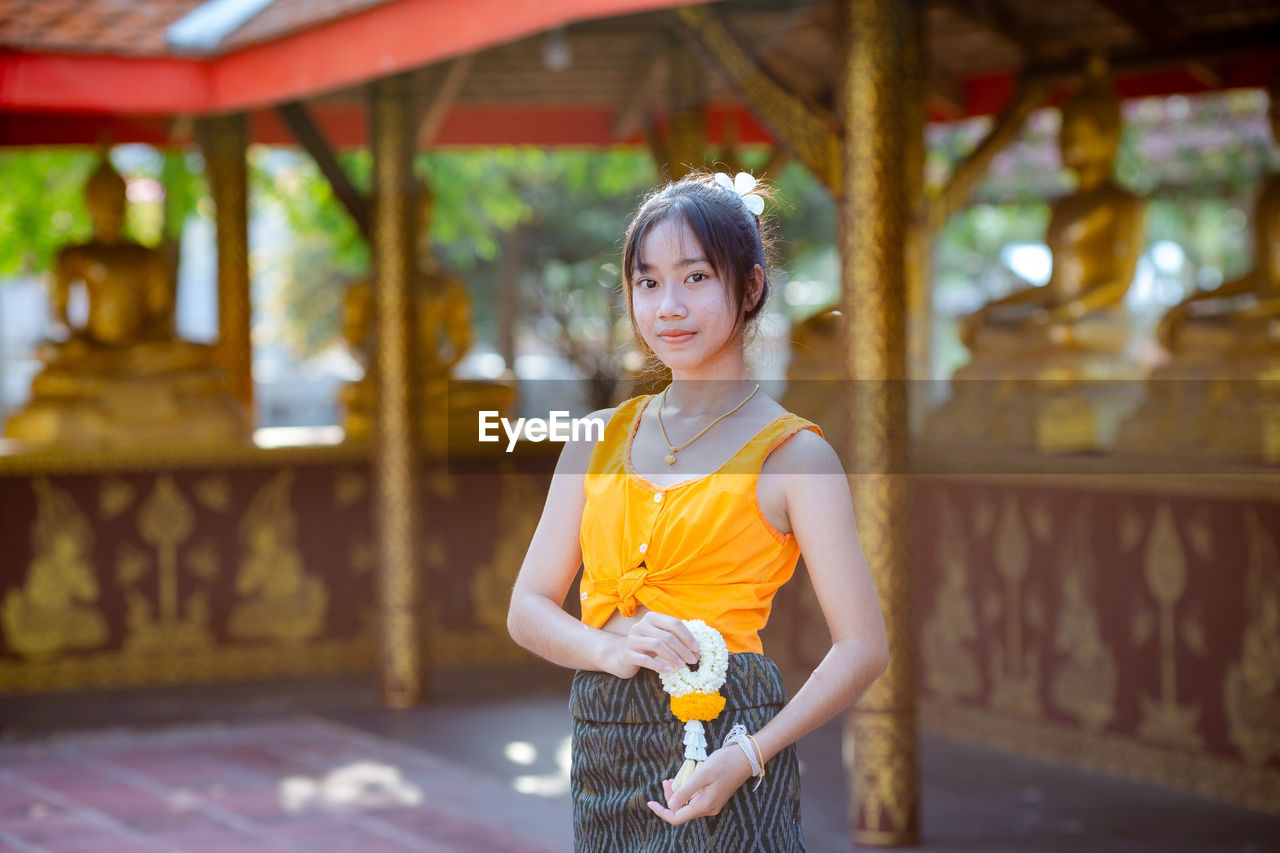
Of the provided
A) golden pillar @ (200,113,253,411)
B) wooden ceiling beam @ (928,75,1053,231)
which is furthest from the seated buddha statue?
golden pillar @ (200,113,253,411)

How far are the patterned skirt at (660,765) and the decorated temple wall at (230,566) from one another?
5114mm

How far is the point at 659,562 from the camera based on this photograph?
184 centimetres

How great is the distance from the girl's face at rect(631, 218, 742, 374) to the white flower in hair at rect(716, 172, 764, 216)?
10 centimetres

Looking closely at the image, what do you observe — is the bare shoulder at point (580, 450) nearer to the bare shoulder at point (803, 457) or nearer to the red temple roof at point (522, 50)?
the bare shoulder at point (803, 457)

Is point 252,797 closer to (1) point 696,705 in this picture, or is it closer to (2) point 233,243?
(1) point 696,705

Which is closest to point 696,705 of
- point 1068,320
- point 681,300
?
point 681,300

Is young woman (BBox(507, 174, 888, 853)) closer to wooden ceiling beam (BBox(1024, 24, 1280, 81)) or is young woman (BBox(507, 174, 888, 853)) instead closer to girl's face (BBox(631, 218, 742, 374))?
girl's face (BBox(631, 218, 742, 374))

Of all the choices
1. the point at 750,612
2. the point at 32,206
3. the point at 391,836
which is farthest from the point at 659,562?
the point at 32,206

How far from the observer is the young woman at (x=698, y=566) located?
180 cm

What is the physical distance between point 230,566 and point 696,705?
5996mm

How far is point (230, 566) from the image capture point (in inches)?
293

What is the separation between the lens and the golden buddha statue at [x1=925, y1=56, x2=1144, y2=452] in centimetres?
594

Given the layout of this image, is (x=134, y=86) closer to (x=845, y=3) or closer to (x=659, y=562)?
(x=845, y=3)

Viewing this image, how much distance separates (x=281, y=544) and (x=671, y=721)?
593 cm
